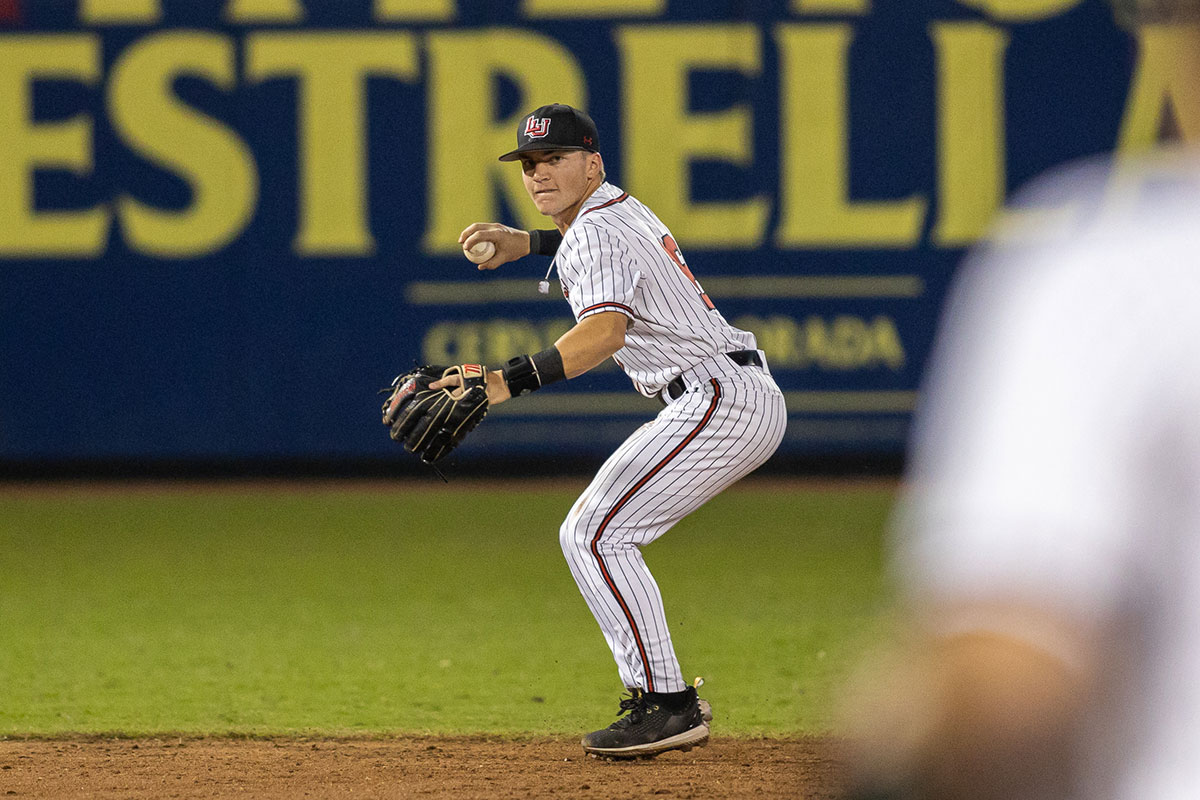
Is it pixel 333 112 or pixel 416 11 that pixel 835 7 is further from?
pixel 333 112

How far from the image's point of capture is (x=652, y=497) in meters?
4.77

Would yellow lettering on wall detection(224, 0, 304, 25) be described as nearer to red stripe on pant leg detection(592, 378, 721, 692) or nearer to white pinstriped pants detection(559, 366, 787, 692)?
white pinstriped pants detection(559, 366, 787, 692)

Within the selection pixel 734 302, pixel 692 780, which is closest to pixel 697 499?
pixel 692 780

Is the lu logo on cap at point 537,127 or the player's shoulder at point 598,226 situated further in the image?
the lu logo on cap at point 537,127

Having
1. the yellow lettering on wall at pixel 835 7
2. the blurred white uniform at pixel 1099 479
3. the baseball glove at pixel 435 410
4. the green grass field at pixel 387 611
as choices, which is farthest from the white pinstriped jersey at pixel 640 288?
the yellow lettering on wall at pixel 835 7

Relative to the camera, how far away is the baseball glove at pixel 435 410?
4.41m

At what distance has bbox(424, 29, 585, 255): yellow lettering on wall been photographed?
42.3ft

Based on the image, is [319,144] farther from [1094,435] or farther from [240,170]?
[1094,435]

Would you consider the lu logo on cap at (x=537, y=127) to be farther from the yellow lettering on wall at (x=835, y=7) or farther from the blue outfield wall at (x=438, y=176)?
the yellow lettering on wall at (x=835, y=7)

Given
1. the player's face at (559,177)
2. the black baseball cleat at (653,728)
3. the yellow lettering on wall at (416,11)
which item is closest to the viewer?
the black baseball cleat at (653,728)

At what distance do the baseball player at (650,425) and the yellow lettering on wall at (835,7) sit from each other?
8398 mm

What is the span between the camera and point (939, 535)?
106cm

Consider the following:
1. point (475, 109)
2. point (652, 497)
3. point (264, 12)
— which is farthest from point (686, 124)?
point (652, 497)

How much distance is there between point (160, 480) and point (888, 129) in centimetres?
681
